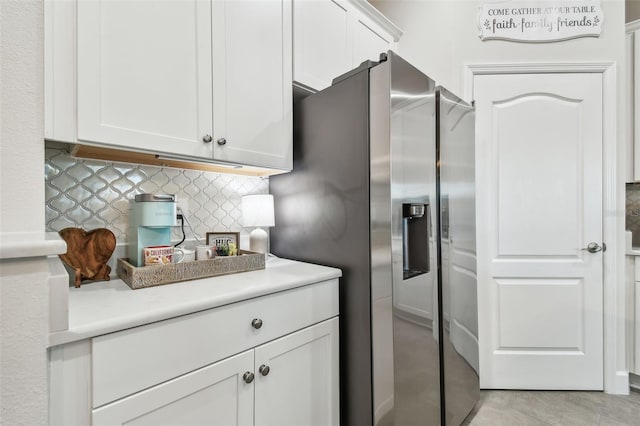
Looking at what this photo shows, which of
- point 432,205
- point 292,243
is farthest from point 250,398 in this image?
point 432,205

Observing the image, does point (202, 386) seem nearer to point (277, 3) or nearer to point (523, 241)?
point (277, 3)

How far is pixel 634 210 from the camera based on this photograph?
2574mm

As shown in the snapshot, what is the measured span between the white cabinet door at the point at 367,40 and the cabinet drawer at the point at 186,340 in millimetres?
1559

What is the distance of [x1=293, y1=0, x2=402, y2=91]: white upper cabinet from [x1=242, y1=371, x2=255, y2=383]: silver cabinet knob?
1.38 meters

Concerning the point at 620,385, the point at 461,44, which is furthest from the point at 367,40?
the point at 620,385

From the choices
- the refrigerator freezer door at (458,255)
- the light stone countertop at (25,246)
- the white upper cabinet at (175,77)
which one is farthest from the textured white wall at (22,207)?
the refrigerator freezer door at (458,255)

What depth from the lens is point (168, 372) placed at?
0.92 metres

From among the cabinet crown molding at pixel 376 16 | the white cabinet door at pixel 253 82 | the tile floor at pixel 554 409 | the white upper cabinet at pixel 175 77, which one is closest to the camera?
the white upper cabinet at pixel 175 77

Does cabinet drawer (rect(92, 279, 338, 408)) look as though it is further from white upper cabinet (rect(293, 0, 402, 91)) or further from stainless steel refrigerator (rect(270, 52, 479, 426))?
white upper cabinet (rect(293, 0, 402, 91))

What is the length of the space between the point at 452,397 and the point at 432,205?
1011mm

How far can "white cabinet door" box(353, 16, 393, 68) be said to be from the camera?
6.74ft

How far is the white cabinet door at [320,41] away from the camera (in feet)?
5.59

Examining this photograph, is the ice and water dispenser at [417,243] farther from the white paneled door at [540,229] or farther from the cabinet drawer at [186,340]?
the white paneled door at [540,229]

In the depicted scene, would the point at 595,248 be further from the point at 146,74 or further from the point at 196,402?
the point at 146,74
